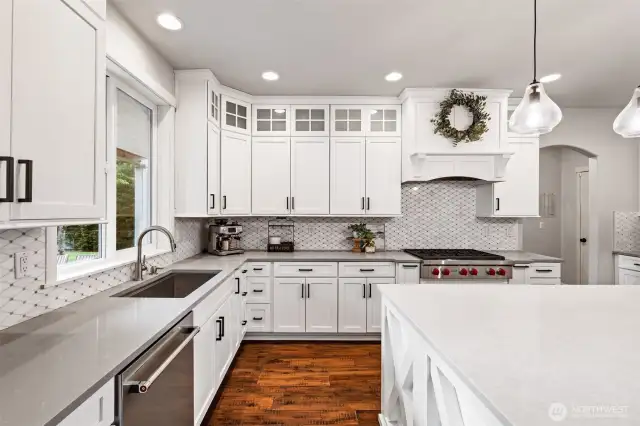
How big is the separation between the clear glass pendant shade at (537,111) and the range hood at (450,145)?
5.49 feet

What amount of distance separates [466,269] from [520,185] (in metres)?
1.28

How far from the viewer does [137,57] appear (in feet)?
8.18

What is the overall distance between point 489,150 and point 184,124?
3093mm

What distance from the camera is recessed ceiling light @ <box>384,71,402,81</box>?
10.8 ft

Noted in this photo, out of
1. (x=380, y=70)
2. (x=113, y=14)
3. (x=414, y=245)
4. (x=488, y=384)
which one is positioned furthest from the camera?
(x=414, y=245)

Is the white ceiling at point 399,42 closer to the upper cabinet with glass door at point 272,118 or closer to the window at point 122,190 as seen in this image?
the upper cabinet with glass door at point 272,118

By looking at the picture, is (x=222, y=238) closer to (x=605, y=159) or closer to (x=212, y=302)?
(x=212, y=302)

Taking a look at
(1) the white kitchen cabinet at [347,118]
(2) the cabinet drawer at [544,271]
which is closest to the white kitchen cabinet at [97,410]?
(1) the white kitchen cabinet at [347,118]

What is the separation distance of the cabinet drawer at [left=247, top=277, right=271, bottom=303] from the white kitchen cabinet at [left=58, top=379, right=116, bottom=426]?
2493 mm

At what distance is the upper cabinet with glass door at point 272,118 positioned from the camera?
3939 mm

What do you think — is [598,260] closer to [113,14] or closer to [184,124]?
[184,124]

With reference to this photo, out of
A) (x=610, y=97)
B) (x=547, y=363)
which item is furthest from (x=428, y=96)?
(x=547, y=363)

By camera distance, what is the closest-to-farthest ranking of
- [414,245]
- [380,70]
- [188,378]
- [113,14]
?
[188,378]
[113,14]
[380,70]
[414,245]

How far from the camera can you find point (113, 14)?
2.19 m
